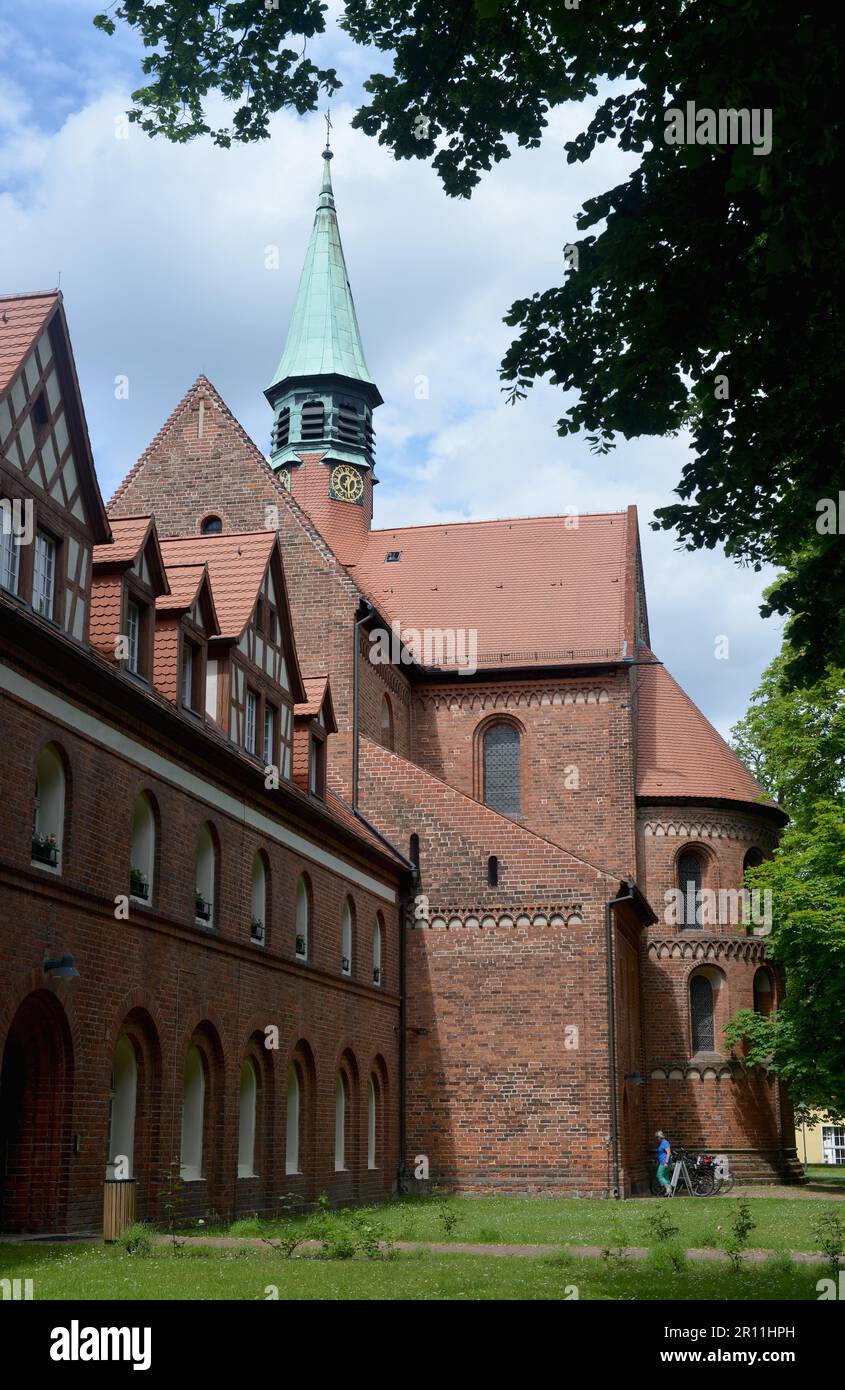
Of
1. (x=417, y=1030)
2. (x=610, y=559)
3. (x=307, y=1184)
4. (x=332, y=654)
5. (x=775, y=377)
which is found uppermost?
(x=610, y=559)

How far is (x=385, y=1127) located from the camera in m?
29.4

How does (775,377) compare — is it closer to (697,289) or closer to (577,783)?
(697,289)

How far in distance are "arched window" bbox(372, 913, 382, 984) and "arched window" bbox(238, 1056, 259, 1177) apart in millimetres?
6685

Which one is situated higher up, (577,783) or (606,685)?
(606,685)

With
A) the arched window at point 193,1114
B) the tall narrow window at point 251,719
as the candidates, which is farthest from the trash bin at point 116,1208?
the tall narrow window at point 251,719

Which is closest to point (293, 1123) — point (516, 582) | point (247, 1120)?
point (247, 1120)

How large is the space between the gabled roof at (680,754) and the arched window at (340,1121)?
1252 centimetres

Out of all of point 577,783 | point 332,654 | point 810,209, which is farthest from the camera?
point 577,783

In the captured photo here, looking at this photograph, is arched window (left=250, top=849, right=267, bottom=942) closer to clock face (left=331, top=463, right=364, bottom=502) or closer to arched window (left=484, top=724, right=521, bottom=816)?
arched window (left=484, top=724, right=521, bottom=816)

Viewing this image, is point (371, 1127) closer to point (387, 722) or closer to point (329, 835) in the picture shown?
point (329, 835)

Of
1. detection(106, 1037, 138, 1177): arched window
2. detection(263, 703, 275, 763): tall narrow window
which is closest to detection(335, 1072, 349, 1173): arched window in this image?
detection(263, 703, 275, 763): tall narrow window

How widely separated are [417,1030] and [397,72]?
69.0ft

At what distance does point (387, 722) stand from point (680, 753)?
311 inches
